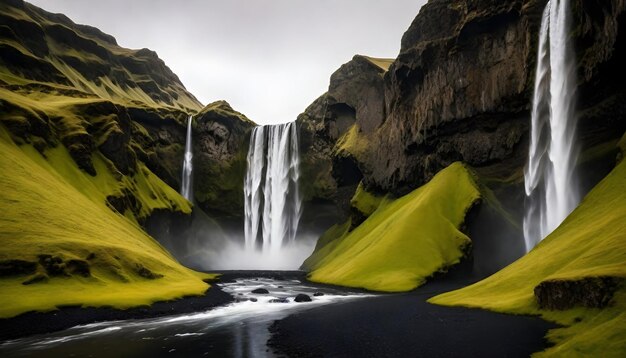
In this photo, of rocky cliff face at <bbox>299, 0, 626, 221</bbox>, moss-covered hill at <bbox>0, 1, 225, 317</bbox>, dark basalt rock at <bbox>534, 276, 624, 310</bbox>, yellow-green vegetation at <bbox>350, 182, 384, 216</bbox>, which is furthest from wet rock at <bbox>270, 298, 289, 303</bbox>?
yellow-green vegetation at <bbox>350, 182, 384, 216</bbox>

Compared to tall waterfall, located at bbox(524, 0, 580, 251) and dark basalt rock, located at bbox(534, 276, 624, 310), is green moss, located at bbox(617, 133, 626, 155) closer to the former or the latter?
tall waterfall, located at bbox(524, 0, 580, 251)

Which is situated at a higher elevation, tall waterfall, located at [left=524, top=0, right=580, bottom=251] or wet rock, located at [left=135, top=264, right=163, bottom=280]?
tall waterfall, located at [left=524, top=0, right=580, bottom=251]

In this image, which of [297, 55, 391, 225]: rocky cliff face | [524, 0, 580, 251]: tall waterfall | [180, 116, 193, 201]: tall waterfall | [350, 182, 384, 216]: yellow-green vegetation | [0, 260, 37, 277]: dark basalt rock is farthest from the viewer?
[180, 116, 193, 201]: tall waterfall

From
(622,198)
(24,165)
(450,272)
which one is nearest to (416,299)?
(450,272)

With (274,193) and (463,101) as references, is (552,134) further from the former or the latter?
(274,193)

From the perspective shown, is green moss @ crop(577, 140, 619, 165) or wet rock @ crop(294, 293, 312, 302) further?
green moss @ crop(577, 140, 619, 165)

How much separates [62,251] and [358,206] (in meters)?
97.8

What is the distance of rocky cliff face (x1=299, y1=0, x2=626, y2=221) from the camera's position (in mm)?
73625

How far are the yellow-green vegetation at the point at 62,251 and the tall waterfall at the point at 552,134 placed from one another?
66.8m

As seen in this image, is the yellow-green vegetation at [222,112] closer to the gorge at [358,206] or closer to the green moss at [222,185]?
the gorge at [358,206]

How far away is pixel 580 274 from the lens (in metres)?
35.0

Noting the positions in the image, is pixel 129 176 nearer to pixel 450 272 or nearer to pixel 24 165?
pixel 24 165

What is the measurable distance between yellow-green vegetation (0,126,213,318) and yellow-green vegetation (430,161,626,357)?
4451 cm

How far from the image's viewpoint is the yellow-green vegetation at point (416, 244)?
3182 inches
